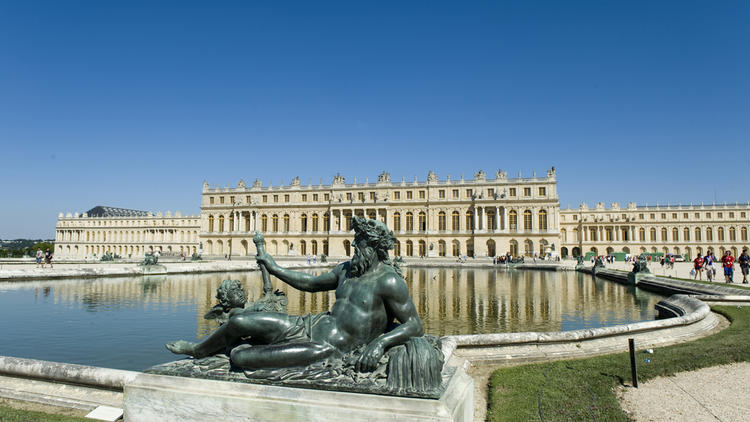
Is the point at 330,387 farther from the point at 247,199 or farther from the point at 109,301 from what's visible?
the point at 247,199

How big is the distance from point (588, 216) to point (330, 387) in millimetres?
85669

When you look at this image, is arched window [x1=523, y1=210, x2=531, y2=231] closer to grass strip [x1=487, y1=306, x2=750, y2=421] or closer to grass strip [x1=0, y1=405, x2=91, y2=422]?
grass strip [x1=487, y1=306, x2=750, y2=421]

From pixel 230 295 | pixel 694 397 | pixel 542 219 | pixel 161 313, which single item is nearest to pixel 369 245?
pixel 230 295

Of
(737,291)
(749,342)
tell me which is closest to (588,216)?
(737,291)

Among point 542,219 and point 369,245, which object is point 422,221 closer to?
point 542,219

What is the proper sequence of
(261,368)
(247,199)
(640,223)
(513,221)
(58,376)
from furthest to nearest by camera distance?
(640,223) < (247,199) < (513,221) < (58,376) < (261,368)

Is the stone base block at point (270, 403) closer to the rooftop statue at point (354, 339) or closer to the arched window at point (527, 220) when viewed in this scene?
the rooftop statue at point (354, 339)

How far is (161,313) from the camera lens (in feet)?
40.3

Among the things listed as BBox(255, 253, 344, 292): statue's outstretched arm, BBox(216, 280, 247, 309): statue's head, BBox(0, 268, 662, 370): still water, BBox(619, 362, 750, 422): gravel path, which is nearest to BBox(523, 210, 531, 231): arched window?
BBox(0, 268, 662, 370): still water

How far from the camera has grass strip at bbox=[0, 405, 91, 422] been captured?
155 inches

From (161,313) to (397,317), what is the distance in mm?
10699

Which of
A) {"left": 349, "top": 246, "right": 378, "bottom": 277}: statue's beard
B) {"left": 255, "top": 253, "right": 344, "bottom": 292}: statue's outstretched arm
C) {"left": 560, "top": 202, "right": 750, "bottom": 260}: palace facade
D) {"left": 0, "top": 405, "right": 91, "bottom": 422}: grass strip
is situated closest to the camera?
{"left": 349, "top": 246, "right": 378, "bottom": 277}: statue's beard

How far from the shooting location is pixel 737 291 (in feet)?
44.8

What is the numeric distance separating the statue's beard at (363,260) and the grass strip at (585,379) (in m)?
2.06
